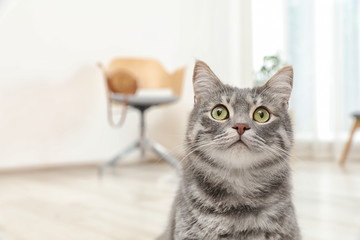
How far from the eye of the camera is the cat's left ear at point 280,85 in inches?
40.5

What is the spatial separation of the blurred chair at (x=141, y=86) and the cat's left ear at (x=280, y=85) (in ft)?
7.82

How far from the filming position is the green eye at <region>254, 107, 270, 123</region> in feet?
3.18

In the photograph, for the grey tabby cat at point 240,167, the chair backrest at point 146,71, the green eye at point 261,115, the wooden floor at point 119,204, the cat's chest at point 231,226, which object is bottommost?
the wooden floor at point 119,204

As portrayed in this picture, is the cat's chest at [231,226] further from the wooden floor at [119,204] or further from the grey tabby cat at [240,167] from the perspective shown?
the wooden floor at [119,204]

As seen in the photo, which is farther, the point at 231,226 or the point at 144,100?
the point at 144,100

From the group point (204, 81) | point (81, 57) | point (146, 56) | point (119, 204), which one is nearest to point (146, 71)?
point (146, 56)

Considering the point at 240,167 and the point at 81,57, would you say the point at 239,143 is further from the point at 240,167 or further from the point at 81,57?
the point at 81,57

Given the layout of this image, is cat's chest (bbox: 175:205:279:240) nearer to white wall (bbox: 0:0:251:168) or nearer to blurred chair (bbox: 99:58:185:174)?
blurred chair (bbox: 99:58:185:174)

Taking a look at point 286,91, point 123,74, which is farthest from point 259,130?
point 123,74

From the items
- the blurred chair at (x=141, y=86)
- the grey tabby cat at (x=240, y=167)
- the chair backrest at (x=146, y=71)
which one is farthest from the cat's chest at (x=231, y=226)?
the chair backrest at (x=146, y=71)

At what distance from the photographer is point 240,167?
967mm

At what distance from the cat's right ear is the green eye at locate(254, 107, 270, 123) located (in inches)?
4.8

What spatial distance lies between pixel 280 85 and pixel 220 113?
6.4 inches

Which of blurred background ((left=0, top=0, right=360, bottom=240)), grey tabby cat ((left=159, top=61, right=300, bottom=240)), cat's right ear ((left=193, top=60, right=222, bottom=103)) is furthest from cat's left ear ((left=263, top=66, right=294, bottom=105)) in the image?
blurred background ((left=0, top=0, right=360, bottom=240))
